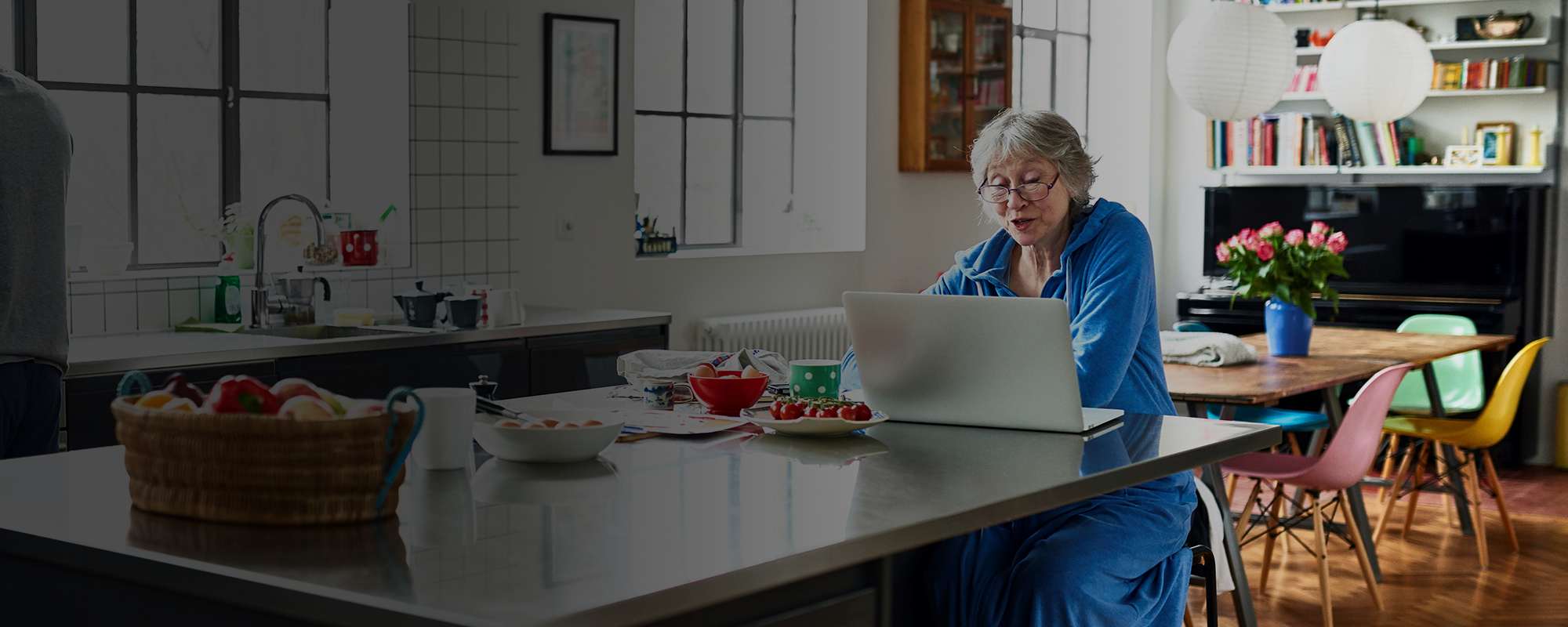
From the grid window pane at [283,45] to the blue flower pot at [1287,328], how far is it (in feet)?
10.3

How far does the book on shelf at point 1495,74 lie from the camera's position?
23.7 ft

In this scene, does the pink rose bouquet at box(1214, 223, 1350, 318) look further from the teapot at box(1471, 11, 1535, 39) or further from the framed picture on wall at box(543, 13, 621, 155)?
the teapot at box(1471, 11, 1535, 39)

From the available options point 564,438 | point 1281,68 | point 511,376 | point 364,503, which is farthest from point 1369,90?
point 364,503

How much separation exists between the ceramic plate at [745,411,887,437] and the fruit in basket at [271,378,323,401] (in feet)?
2.42

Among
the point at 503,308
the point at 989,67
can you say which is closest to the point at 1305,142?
the point at 989,67

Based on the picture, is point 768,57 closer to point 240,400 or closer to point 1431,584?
point 1431,584

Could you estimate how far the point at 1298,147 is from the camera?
7953mm

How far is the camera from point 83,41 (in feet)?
13.8

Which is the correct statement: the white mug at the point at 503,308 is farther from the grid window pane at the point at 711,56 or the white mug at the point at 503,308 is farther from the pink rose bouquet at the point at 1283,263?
the pink rose bouquet at the point at 1283,263

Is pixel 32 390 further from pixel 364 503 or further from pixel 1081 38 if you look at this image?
pixel 1081 38

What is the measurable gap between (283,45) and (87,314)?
3.42 ft

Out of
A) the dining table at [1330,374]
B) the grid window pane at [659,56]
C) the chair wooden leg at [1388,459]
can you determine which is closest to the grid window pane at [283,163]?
the grid window pane at [659,56]

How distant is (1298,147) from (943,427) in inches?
239

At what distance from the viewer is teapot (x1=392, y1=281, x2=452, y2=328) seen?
14.5 ft
